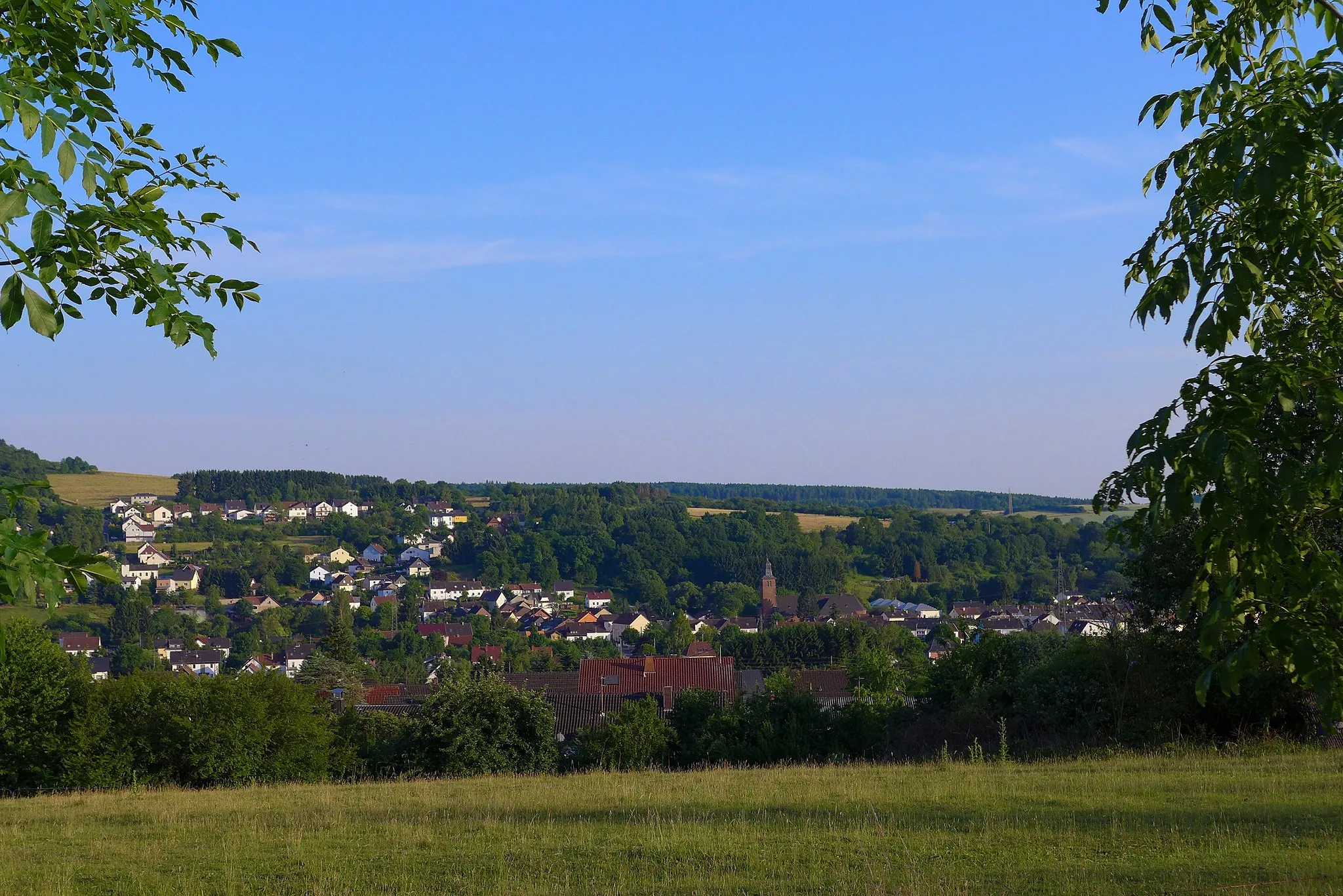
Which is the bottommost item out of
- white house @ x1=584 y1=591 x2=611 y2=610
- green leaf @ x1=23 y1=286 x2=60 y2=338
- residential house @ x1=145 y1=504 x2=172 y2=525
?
white house @ x1=584 y1=591 x2=611 y2=610

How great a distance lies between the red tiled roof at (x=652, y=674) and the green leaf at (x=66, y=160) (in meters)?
44.5

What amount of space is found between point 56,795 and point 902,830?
15.0 metres

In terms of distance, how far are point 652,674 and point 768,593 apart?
96818 millimetres

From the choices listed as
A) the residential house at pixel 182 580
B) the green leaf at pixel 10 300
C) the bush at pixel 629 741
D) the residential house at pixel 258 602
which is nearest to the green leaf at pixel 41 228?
the green leaf at pixel 10 300

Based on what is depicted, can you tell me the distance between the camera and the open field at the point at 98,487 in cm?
16793

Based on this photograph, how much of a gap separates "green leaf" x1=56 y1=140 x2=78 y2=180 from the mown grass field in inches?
237

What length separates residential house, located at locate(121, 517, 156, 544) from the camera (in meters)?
153

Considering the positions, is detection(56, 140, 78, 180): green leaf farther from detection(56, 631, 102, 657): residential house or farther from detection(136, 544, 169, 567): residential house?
detection(136, 544, 169, 567): residential house

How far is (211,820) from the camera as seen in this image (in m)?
12.3

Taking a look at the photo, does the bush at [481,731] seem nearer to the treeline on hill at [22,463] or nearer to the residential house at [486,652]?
the residential house at [486,652]

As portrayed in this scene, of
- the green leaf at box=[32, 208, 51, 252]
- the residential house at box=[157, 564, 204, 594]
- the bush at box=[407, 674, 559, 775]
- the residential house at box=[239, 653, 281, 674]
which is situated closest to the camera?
the green leaf at box=[32, 208, 51, 252]

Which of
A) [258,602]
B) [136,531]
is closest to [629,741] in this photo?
[258,602]

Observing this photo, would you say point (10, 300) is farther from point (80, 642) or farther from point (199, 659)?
point (80, 642)

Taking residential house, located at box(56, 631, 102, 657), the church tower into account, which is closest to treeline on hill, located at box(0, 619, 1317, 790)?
residential house, located at box(56, 631, 102, 657)
